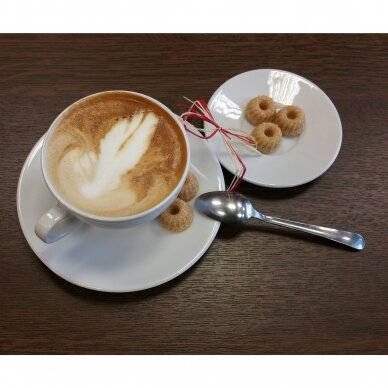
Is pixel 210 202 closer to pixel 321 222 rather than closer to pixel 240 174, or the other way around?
pixel 240 174

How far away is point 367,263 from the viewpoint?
1.05m

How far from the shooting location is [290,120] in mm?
1160

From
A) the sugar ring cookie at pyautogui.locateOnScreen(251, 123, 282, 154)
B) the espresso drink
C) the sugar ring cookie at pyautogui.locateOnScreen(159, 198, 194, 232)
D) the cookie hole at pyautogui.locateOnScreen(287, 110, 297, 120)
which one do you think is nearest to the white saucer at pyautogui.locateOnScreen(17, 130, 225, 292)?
the sugar ring cookie at pyautogui.locateOnScreen(159, 198, 194, 232)

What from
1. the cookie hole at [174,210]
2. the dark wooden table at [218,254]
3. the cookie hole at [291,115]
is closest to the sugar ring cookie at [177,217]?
the cookie hole at [174,210]

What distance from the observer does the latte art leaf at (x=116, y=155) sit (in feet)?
2.93

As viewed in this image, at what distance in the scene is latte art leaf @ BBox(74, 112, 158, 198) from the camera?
35.2 inches

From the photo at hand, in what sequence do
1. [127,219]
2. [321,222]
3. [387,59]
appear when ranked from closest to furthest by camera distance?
[127,219], [321,222], [387,59]

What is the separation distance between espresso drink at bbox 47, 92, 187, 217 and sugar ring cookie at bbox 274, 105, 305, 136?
36cm

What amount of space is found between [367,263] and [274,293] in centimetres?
24

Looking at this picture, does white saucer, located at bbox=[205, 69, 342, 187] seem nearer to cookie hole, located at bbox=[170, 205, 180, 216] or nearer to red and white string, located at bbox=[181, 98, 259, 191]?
red and white string, located at bbox=[181, 98, 259, 191]

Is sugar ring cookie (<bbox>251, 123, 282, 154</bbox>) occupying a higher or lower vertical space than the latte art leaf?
higher

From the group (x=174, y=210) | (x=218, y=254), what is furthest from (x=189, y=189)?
(x=218, y=254)

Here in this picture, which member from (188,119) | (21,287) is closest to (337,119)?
(188,119)

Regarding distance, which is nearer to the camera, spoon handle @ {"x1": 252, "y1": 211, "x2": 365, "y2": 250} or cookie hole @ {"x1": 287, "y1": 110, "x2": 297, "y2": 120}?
spoon handle @ {"x1": 252, "y1": 211, "x2": 365, "y2": 250}
